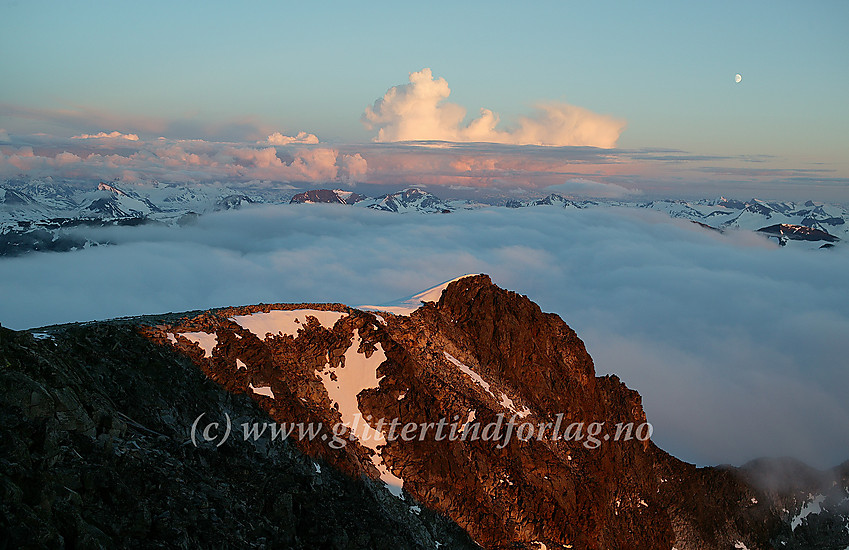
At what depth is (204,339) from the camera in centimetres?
4791

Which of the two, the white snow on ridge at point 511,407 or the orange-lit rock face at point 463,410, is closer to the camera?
the orange-lit rock face at point 463,410

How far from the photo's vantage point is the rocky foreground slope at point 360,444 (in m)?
22.2

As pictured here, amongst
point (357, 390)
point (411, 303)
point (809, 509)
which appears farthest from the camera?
point (809, 509)

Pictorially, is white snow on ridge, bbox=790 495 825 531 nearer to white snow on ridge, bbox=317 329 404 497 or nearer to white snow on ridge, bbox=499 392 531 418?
white snow on ridge, bbox=499 392 531 418

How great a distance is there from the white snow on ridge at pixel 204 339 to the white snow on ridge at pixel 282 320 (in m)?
4.50

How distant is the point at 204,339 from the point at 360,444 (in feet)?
57.2

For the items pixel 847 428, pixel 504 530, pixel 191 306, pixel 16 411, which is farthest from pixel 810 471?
pixel 191 306

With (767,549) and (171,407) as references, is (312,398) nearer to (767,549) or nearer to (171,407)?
(171,407)

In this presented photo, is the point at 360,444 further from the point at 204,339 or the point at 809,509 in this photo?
the point at 809,509

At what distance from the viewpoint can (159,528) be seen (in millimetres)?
19984

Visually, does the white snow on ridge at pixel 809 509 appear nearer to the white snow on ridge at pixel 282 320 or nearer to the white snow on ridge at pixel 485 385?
the white snow on ridge at pixel 485 385

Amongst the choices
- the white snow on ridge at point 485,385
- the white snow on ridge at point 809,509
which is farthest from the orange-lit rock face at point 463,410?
the white snow on ridge at point 809,509

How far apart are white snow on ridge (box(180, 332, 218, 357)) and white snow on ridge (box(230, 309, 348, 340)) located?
4.50m

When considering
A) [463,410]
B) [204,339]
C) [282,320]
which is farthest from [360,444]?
[204,339]
